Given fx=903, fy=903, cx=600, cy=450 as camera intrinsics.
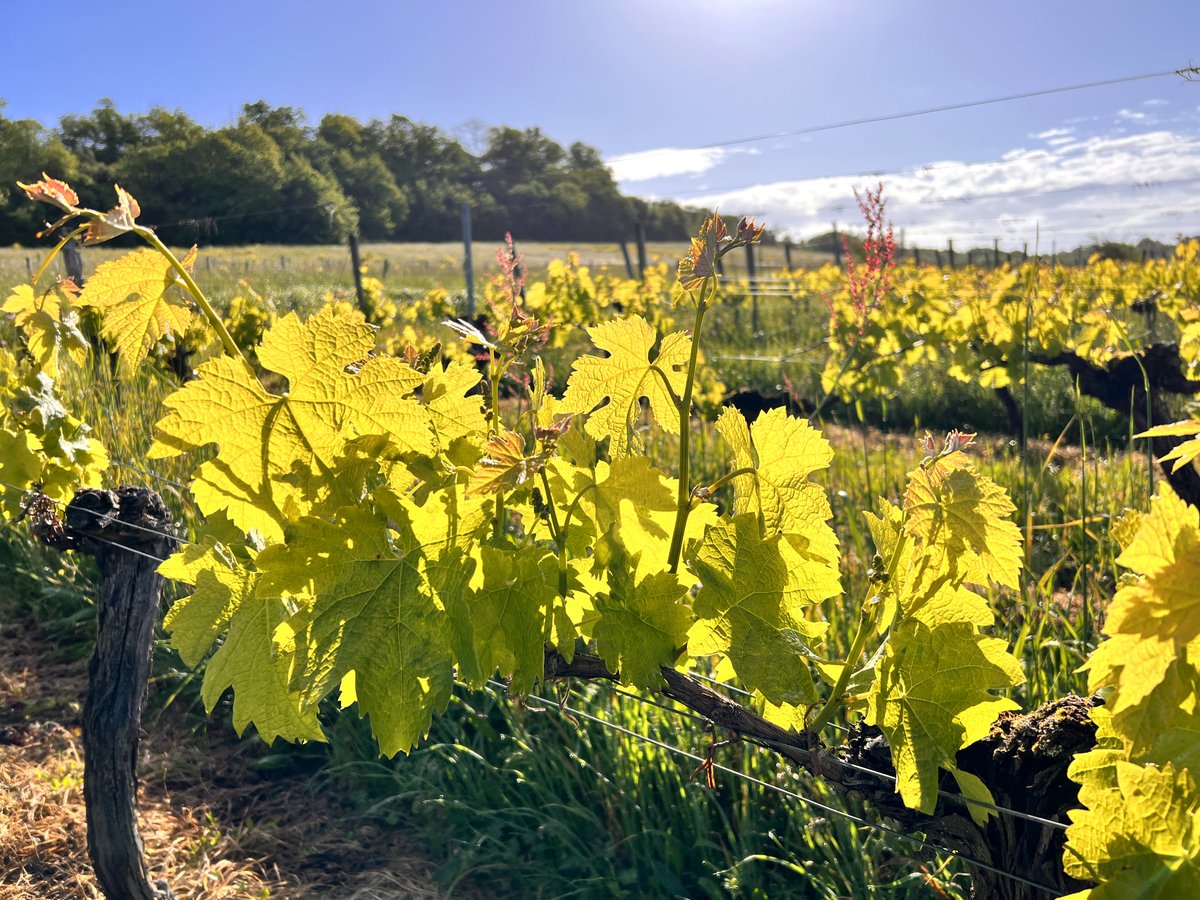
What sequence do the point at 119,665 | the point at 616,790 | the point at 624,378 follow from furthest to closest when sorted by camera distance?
the point at 616,790
the point at 119,665
the point at 624,378

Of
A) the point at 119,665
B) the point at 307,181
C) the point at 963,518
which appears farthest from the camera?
the point at 307,181

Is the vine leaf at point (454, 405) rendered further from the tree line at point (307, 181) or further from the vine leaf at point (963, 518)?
the tree line at point (307, 181)

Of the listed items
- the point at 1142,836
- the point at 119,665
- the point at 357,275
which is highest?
the point at 357,275

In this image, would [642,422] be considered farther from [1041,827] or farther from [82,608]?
[1041,827]

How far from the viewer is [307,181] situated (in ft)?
109

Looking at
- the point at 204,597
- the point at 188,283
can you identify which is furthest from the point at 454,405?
the point at 204,597

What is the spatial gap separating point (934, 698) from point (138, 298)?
1035 millimetres

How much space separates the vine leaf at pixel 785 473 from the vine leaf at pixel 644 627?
0.15m

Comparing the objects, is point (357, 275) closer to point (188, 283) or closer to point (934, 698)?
point (188, 283)

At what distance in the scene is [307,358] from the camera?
1005 millimetres

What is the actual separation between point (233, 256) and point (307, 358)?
31.7m

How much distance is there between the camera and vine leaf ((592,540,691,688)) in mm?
1059

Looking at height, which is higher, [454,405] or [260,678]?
[454,405]

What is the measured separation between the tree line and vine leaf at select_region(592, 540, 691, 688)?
42.4ft
